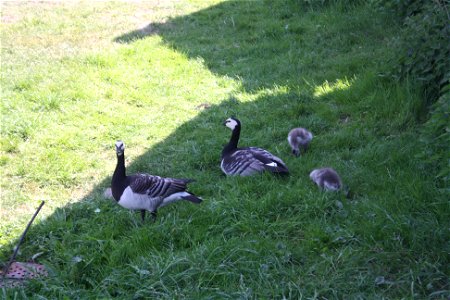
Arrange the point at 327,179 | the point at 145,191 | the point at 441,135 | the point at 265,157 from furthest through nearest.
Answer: the point at 265,157 < the point at 327,179 < the point at 145,191 < the point at 441,135

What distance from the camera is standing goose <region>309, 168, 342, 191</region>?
5.78 metres

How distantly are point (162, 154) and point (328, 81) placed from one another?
3.33 metres

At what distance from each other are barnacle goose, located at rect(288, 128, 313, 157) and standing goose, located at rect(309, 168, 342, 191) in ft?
3.42

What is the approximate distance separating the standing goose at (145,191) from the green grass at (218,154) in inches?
6.3

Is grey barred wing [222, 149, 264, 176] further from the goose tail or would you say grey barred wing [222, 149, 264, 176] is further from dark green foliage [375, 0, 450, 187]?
dark green foliage [375, 0, 450, 187]

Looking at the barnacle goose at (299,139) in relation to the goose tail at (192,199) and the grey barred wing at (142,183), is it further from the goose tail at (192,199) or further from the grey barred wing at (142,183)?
the grey barred wing at (142,183)

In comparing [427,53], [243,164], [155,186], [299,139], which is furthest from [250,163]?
[427,53]

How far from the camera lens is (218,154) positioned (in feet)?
24.8

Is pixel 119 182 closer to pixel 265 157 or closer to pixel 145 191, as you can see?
pixel 145 191

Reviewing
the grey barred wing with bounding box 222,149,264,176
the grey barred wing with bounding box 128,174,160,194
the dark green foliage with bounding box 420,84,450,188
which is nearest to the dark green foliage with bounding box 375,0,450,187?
the dark green foliage with bounding box 420,84,450,188

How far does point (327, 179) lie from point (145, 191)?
186cm

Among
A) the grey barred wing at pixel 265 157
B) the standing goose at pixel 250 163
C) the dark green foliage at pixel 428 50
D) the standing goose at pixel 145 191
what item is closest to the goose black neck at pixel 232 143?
the standing goose at pixel 250 163

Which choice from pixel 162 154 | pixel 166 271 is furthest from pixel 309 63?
pixel 166 271

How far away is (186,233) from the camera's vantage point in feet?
17.4
